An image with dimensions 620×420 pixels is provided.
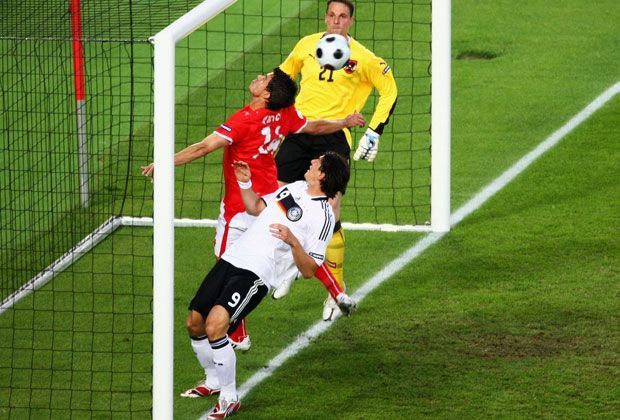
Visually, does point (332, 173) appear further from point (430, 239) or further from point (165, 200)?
point (430, 239)

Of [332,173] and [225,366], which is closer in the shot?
[225,366]

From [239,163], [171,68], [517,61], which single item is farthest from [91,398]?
[517,61]

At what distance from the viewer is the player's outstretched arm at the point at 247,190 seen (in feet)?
33.9

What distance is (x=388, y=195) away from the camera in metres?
15.1

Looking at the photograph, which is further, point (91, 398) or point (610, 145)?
point (610, 145)

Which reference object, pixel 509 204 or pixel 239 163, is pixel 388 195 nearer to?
pixel 509 204

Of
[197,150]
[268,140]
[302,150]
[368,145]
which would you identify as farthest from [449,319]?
[197,150]

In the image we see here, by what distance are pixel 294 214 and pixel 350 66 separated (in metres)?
2.74

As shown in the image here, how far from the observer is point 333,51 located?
12.1 meters

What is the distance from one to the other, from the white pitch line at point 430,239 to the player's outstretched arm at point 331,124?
1577 millimetres

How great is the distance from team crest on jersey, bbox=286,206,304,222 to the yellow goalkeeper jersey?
2520 millimetres

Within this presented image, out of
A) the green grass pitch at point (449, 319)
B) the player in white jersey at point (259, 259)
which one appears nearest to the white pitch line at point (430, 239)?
the green grass pitch at point (449, 319)

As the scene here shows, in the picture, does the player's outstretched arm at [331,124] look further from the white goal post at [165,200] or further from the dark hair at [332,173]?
the white goal post at [165,200]

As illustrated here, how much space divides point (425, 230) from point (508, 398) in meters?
3.87
